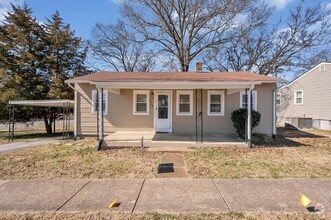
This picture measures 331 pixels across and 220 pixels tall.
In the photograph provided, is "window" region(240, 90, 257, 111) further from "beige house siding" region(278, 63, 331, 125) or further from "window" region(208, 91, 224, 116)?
"beige house siding" region(278, 63, 331, 125)

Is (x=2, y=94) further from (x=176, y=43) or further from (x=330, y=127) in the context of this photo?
(x=330, y=127)

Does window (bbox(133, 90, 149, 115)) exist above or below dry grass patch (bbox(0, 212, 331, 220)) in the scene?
above

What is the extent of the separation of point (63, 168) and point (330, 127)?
693 inches

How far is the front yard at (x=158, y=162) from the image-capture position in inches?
→ 197

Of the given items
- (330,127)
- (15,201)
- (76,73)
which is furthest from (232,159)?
(76,73)

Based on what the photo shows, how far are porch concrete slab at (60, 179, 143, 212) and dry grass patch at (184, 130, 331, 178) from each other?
1.64 meters

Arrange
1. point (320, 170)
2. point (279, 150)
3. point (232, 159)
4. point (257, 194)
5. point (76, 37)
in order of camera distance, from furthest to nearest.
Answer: point (76, 37), point (279, 150), point (232, 159), point (320, 170), point (257, 194)

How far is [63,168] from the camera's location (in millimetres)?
5508

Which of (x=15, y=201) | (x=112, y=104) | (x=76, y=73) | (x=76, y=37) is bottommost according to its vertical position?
(x=15, y=201)

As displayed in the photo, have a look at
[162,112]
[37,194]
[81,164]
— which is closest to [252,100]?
[162,112]

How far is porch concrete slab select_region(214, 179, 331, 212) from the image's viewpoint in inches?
132

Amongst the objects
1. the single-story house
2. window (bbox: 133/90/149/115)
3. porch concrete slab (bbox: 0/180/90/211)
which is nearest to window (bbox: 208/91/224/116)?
the single-story house

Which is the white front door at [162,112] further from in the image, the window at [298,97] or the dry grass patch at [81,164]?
the window at [298,97]

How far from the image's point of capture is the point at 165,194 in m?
3.85
